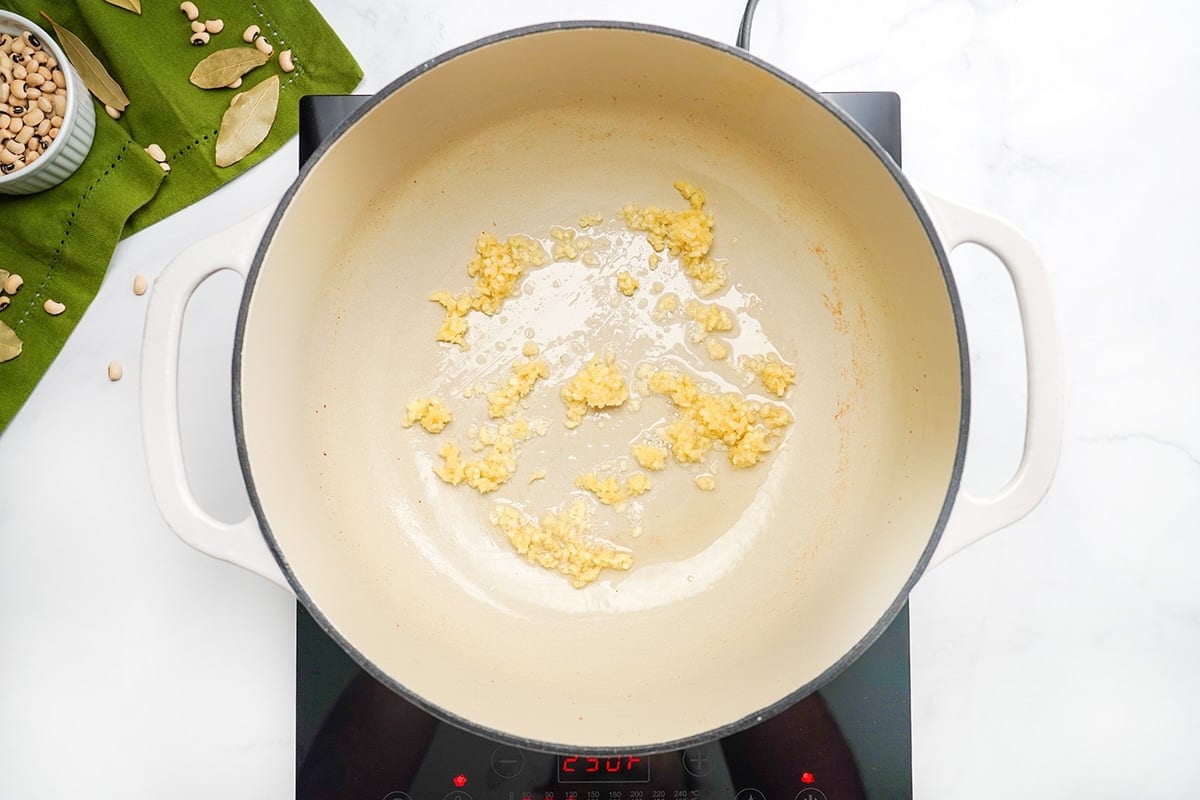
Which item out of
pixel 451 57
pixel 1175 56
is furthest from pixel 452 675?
pixel 1175 56

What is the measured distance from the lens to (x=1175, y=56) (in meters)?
0.91

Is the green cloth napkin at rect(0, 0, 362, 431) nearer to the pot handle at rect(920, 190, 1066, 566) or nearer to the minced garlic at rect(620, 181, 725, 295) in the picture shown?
the minced garlic at rect(620, 181, 725, 295)

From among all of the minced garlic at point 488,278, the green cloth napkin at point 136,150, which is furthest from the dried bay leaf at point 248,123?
the minced garlic at point 488,278

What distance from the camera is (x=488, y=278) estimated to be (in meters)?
0.89

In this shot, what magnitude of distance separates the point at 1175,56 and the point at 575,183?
2.05ft

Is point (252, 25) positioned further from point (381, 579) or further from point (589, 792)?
point (589, 792)

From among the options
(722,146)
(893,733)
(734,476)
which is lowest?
(893,733)

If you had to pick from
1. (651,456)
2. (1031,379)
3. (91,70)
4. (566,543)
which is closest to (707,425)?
(651,456)

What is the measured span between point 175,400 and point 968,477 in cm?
73

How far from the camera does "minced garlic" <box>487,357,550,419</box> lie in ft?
2.90

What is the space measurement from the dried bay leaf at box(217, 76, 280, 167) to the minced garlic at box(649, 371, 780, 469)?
461mm

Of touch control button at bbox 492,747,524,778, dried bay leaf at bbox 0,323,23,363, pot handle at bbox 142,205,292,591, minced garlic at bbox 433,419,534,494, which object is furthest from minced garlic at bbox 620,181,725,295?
dried bay leaf at bbox 0,323,23,363

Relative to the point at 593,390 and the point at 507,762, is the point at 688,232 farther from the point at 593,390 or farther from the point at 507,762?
the point at 507,762

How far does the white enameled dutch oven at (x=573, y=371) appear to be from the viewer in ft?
2.58
